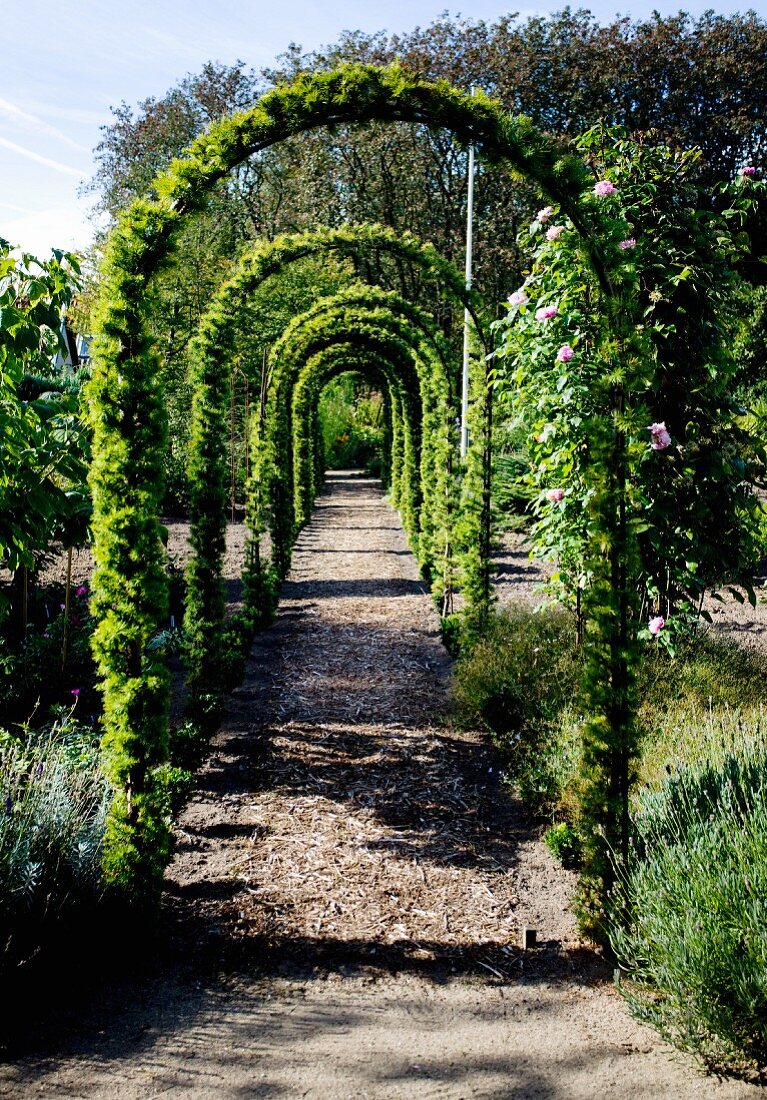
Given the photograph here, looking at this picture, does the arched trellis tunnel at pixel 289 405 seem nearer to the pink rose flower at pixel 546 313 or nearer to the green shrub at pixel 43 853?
the pink rose flower at pixel 546 313

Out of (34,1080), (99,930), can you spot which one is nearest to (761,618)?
(99,930)

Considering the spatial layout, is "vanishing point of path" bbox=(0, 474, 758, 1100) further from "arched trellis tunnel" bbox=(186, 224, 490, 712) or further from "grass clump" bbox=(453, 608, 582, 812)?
"arched trellis tunnel" bbox=(186, 224, 490, 712)

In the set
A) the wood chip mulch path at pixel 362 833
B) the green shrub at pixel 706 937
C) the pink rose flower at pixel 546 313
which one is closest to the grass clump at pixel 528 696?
the wood chip mulch path at pixel 362 833

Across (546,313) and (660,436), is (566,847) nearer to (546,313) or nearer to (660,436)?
(660,436)

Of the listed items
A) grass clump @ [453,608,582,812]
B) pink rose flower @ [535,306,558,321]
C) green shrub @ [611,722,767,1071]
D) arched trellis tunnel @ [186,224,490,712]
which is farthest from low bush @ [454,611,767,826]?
pink rose flower @ [535,306,558,321]

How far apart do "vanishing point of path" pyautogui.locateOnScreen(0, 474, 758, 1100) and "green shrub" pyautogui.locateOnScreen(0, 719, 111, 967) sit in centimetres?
32

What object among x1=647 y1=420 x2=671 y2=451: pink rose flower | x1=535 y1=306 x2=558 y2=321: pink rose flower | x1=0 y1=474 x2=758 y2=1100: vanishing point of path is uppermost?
x1=535 y1=306 x2=558 y2=321: pink rose flower

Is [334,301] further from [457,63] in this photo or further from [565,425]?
[457,63]

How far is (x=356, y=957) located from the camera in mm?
3271

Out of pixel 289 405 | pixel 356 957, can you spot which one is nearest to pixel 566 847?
pixel 356 957

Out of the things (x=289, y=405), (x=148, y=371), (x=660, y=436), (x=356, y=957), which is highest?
(x=289, y=405)

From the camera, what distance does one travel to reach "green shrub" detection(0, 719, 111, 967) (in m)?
2.96

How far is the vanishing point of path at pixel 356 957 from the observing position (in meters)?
2.54

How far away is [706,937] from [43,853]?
2.28 m
